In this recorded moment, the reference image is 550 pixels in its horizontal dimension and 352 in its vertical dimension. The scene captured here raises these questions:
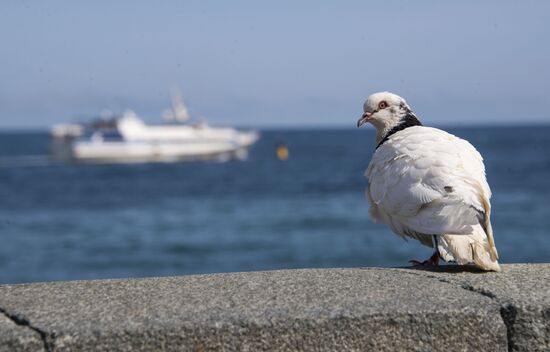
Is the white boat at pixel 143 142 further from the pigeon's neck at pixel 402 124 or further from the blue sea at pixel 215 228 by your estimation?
the pigeon's neck at pixel 402 124

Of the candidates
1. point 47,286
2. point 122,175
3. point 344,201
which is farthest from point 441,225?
point 122,175

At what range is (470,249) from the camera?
3.99m

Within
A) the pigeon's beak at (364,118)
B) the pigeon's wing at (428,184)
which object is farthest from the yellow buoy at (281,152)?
the pigeon's wing at (428,184)

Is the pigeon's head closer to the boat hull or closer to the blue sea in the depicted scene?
the blue sea

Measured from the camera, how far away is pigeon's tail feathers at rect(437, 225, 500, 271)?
3.87 meters

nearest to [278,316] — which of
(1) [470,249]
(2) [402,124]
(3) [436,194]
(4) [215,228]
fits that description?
(1) [470,249]

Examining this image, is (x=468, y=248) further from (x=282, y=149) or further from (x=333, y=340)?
(x=282, y=149)

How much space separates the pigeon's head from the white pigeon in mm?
775

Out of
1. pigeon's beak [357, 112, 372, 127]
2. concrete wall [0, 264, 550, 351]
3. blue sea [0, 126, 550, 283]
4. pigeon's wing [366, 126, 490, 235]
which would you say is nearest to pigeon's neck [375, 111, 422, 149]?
pigeon's beak [357, 112, 372, 127]

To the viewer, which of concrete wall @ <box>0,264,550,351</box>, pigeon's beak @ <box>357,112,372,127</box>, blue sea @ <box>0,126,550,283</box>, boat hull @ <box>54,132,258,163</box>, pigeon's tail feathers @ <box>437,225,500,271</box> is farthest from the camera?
boat hull @ <box>54,132,258,163</box>

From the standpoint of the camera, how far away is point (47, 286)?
3484 mm

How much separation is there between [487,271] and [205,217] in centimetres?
2963

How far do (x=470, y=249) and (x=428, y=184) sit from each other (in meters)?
0.39

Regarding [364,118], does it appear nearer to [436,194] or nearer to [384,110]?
[384,110]
